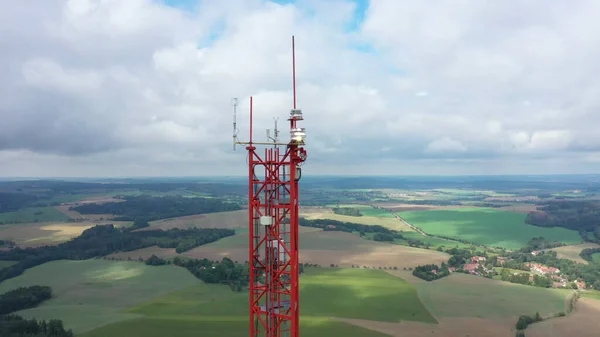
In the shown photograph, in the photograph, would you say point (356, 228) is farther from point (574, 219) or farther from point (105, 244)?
point (105, 244)

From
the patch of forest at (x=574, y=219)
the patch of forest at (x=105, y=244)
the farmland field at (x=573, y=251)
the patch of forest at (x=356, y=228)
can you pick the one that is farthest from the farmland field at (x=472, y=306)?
the patch of forest at (x=574, y=219)

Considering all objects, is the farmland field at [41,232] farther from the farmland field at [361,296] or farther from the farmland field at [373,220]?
the farmland field at [373,220]

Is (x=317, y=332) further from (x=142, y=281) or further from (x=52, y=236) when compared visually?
(x=52, y=236)

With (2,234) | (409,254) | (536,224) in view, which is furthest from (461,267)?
(2,234)

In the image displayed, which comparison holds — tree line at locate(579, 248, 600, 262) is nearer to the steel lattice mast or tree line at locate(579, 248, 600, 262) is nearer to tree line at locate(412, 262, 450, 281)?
tree line at locate(412, 262, 450, 281)

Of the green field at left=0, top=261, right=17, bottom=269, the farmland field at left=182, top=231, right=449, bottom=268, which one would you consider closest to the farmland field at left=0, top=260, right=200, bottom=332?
the green field at left=0, top=261, right=17, bottom=269
